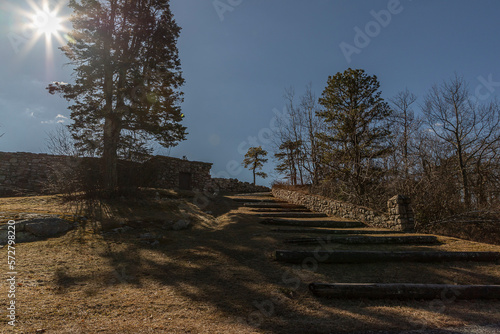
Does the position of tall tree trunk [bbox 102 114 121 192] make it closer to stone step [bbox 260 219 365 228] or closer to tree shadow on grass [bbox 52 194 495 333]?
tree shadow on grass [bbox 52 194 495 333]

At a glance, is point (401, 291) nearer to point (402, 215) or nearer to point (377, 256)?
point (377, 256)

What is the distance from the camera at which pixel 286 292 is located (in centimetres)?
415

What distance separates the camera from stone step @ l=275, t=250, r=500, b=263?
18.3 ft

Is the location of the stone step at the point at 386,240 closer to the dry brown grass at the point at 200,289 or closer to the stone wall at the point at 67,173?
the dry brown grass at the point at 200,289

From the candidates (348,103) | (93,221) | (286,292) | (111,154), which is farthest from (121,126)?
(348,103)

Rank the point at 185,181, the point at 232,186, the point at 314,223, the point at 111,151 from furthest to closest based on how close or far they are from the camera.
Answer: the point at 232,186 → the point at 185,181 → the point at 111,151 → the point at 314,223

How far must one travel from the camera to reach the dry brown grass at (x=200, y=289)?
3.13 meters

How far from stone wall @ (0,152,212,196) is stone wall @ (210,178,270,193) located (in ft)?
4.91

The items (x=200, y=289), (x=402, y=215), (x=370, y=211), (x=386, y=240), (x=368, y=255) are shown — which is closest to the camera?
(x=200, y=289)

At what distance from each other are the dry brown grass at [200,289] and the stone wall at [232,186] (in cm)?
1441

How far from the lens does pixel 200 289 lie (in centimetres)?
412

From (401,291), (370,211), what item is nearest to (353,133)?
(370,211)

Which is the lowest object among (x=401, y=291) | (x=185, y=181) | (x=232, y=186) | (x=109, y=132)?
(x=401, y=291)

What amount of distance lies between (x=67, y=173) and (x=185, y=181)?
10303 millimetres
